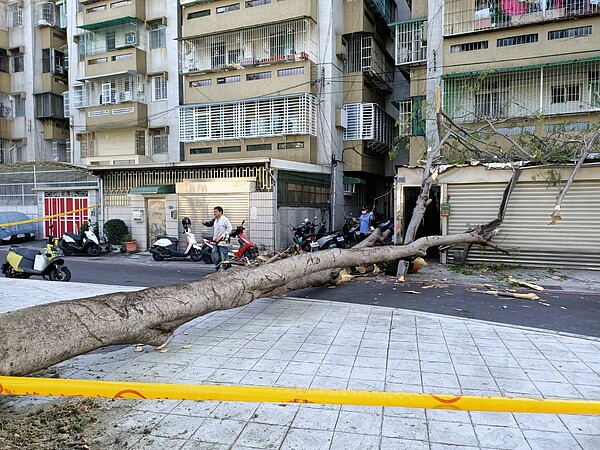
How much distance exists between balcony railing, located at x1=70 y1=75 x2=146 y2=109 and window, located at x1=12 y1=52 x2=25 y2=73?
503 cm

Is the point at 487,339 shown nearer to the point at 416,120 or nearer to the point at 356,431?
the point at 356,431

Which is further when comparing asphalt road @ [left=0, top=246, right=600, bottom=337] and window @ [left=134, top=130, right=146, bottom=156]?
window @ [left=134, top=130, right=146, bottom=156]

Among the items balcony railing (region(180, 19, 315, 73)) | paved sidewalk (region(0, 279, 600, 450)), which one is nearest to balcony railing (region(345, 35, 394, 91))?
balcony railing (region(180, 19, 315, 73))

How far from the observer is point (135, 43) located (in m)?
22.9

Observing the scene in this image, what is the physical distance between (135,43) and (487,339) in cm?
2323

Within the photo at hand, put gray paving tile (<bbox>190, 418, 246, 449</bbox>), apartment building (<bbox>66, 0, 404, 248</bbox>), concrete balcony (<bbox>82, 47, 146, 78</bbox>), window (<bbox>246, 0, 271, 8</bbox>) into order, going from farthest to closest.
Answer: concrete balcony (<bbox>82, 47, 146, 78</bbox>) < window (<bbox>246, 0, 271, 8</bbox>) < apartment building (<bbox>66, 0, 404, 248</bbox>) < gray paving tile (<bbox>190, 418, 246, 449</bbox>)

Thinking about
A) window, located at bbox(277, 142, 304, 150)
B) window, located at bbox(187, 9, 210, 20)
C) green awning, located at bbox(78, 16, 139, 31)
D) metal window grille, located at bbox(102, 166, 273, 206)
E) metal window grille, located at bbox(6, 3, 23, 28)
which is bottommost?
metal window grille, located at bbox(102, 166, 273, 206)

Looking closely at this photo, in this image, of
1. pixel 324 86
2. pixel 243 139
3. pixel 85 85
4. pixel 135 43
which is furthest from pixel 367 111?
pixel 85 85

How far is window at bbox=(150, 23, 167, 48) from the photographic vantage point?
22859mm

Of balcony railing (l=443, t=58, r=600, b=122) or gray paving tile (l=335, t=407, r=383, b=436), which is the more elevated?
balcony railing (l=443, t=58, r=600, b=122)

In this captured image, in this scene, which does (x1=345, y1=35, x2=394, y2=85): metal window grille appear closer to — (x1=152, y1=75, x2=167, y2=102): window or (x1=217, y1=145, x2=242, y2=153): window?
(x1=217, y1=145, x2=242, y2=153): window

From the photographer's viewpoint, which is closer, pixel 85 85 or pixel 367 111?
pixel 367 111

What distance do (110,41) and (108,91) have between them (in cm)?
269

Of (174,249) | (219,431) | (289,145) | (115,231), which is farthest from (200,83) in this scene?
(219,431)
